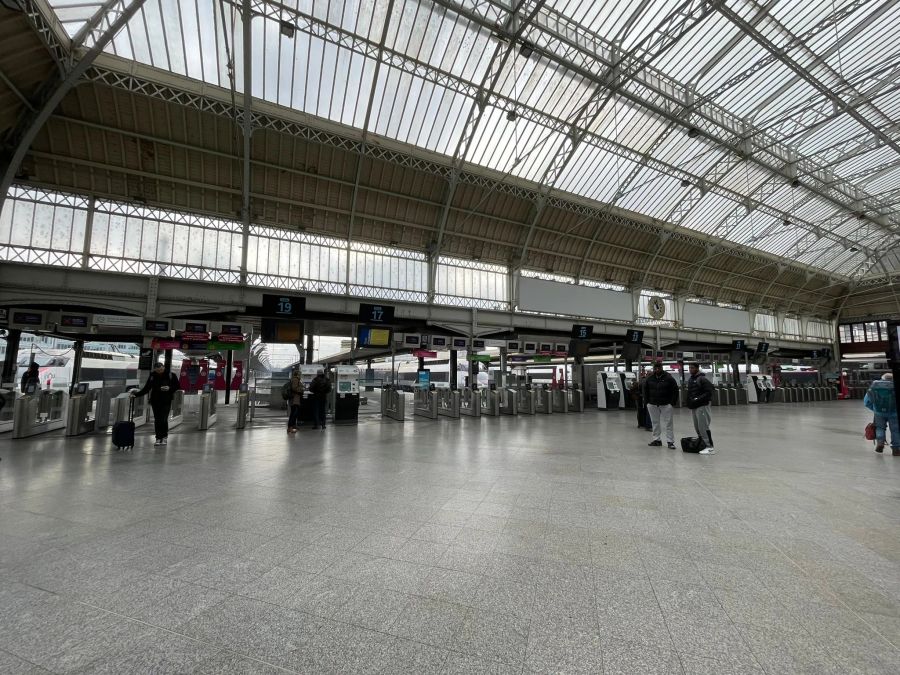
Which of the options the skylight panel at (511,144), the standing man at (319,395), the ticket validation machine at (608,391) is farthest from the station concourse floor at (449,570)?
the skylight panel at (511,144)

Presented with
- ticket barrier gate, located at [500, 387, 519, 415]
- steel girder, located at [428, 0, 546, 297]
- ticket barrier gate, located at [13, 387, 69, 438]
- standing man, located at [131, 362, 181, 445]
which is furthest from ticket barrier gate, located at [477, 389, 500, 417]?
ticket barrier gate, located at [13, 387, 69, 438]

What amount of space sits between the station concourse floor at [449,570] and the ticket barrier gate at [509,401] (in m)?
11.3

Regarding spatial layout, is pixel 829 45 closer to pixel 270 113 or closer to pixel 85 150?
pixel 270 113

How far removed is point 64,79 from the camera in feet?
38.1

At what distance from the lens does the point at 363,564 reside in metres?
3.05

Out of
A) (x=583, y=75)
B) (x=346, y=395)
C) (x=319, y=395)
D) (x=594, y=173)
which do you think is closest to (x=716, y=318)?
(x=594, y=173)

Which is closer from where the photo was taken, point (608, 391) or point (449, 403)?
point (449, 403)

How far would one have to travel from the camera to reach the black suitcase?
7.86 meters

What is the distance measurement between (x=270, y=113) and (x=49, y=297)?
10852 millimetres

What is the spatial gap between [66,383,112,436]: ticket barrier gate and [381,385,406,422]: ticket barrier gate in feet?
27.6

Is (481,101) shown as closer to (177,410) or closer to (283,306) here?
(283,306)

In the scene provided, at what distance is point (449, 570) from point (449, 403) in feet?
45.4

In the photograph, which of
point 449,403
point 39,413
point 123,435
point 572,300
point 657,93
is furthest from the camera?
point 572,300

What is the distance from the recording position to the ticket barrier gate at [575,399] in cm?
1991
